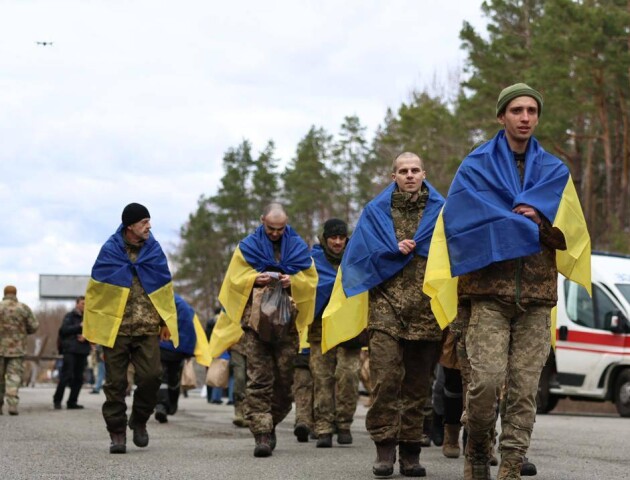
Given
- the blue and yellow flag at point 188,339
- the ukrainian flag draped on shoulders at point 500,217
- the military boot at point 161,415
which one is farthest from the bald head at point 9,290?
the ukrainian flag draped on shoulders at point 500,217

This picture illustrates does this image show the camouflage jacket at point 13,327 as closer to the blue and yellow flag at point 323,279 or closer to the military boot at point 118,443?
the blue and yellow flag at point 323,279

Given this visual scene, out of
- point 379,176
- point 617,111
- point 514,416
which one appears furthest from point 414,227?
point 379,176

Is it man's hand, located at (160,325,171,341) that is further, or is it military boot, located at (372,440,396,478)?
man's hand, located at (160,325,171,341)

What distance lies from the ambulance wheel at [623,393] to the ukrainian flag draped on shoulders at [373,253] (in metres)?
11.5

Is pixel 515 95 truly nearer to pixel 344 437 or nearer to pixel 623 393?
pixel 344 437

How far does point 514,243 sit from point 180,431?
8363 mm

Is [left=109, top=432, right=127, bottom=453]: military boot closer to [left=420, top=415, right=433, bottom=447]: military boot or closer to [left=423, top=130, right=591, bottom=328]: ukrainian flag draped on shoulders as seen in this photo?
[left=420, top=415, right=433, bottom=447]: military boot

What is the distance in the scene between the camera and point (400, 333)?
28.2ft

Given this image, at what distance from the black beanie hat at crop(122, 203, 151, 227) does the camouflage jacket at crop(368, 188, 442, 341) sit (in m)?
2.99

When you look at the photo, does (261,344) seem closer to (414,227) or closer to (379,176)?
(414,227)

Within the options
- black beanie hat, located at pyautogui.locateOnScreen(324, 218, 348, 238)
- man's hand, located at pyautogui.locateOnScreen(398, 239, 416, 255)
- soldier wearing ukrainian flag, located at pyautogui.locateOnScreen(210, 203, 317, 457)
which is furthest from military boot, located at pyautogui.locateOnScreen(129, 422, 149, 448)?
man's hand, located at pyautogui.locateOnScreen(398, 239, 416, 255)

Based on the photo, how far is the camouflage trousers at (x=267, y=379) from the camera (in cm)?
1048

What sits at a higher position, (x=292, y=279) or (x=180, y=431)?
(x=292, y=279)

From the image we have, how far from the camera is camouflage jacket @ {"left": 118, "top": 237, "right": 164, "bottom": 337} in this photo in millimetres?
10820
